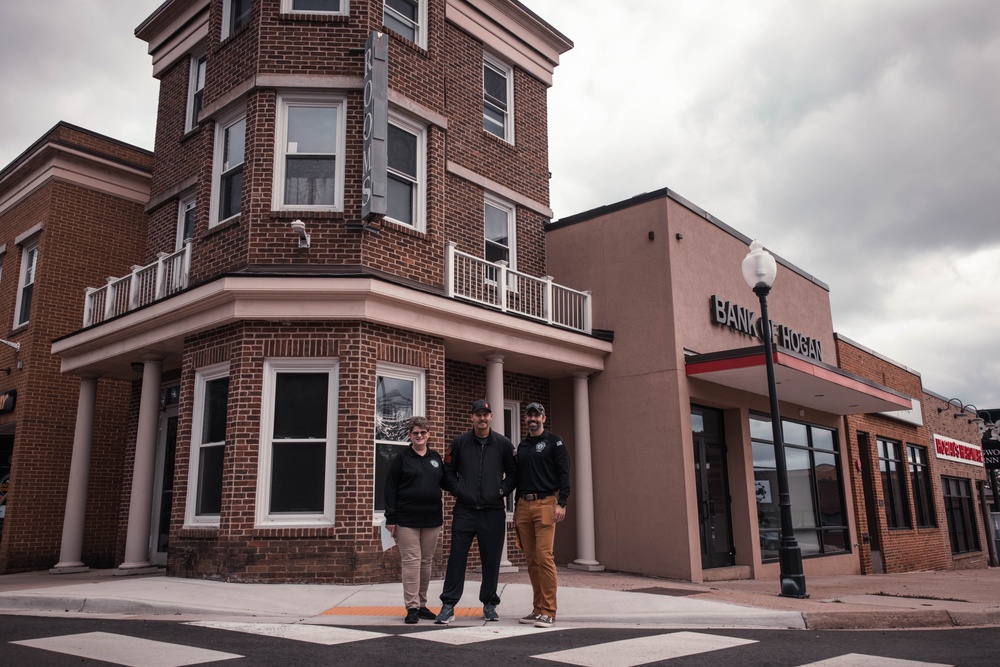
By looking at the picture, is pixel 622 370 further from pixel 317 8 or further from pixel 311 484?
pixel 317 8

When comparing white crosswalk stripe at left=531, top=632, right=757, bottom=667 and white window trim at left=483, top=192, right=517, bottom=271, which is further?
white window trim at left=483, top=192, right=517, bottom=271

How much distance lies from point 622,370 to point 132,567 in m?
8.16

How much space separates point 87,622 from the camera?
7.25 metres

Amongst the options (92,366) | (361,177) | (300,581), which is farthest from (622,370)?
(92,366)

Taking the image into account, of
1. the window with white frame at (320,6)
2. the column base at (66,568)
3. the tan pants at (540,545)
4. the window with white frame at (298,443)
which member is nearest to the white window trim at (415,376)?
the window with white frame at (298,443)

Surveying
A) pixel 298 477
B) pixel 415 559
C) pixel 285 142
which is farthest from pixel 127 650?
pixel 285 142

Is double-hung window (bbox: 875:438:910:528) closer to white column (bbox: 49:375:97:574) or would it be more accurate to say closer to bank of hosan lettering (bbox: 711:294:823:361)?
bank of hosan lettering (bbox: 711:294:823:361)

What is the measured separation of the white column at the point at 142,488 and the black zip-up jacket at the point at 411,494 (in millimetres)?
6611

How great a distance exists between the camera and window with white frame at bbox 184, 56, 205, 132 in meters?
14.9

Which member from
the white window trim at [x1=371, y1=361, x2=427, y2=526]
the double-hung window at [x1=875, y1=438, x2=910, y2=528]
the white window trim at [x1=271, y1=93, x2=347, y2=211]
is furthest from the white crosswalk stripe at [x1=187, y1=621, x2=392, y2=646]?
the double-hung window at [x1=875, y1=438, x2=910, y2=528]

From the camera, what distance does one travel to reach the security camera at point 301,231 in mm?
10922

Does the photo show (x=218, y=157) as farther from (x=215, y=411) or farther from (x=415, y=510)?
(x=415, y=510)

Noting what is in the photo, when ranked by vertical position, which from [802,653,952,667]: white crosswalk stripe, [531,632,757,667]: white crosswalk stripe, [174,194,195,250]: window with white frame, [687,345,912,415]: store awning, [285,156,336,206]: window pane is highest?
[174,194,195,250]: window with white frame

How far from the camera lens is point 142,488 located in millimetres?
12164
